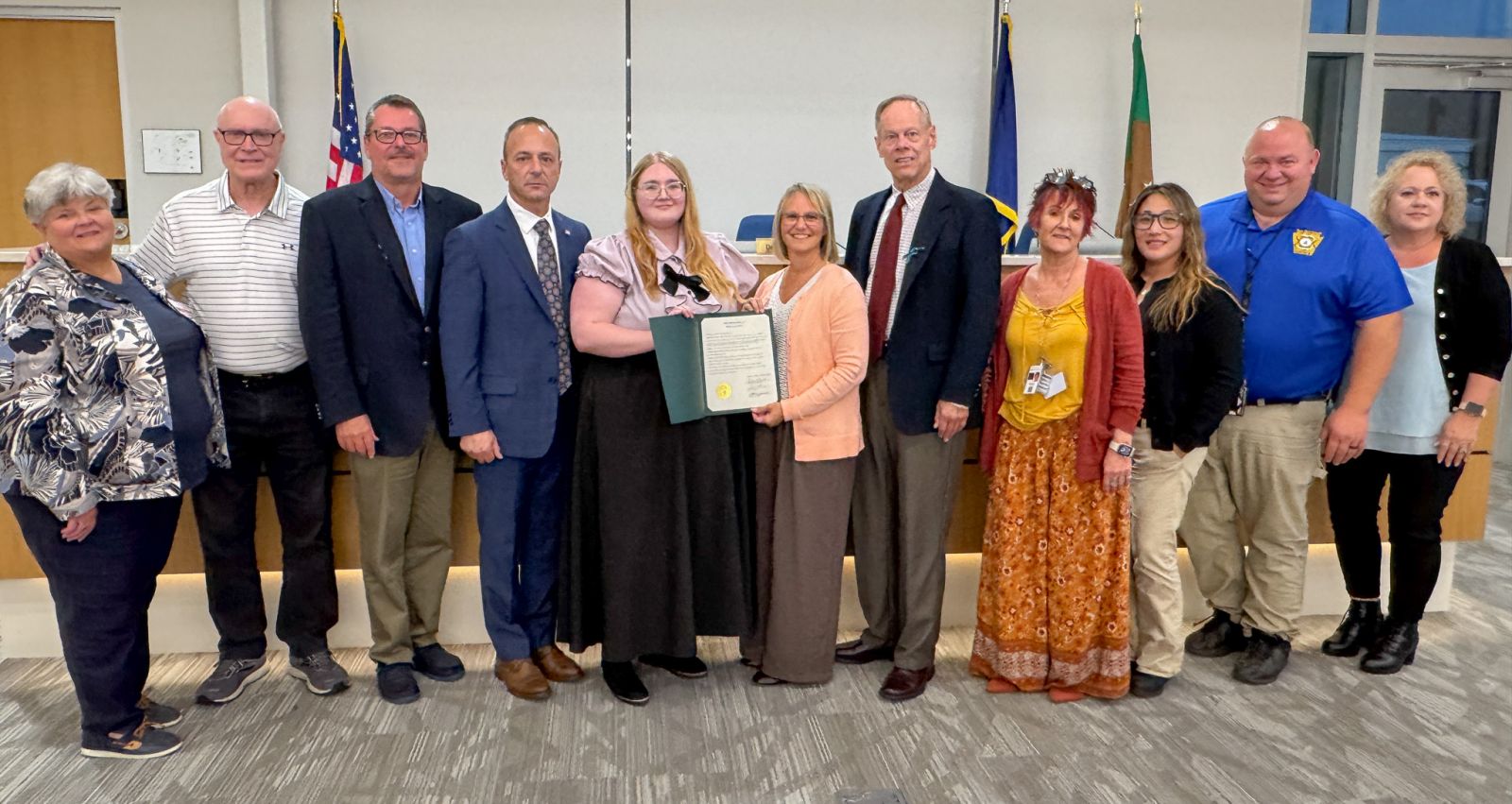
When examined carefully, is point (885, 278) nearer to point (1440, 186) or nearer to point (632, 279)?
point (632, 279)

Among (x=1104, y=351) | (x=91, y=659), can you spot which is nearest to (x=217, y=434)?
(x=91, y=659)

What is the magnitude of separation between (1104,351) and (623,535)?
1372 mm

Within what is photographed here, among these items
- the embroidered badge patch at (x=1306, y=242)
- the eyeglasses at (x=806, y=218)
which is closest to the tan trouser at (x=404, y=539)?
the eyeglasses at (x=806, y=218)

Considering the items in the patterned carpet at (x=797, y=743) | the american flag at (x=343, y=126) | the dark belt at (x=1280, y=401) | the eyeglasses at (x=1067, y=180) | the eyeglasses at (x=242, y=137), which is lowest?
the patterned carpet at (x=797, y=743)

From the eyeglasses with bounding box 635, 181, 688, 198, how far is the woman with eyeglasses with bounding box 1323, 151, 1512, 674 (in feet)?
6.99

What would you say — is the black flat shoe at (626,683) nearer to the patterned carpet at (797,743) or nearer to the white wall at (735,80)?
the patterned carpet at (797,743)

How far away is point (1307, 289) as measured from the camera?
8.96 ft

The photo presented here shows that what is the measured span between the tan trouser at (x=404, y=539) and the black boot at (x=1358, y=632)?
2.79 m

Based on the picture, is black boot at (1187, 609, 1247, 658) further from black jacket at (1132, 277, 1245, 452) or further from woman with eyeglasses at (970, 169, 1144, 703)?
black jacket at (1132, 277, 1245, 452)

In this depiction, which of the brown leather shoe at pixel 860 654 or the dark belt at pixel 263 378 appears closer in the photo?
the dark belt at pixel 263 378

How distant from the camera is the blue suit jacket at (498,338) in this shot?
2.54m

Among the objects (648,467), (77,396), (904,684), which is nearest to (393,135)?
(77,396)

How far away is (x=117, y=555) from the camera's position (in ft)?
7.61

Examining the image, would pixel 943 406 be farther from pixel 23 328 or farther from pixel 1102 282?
pixel 23 328
